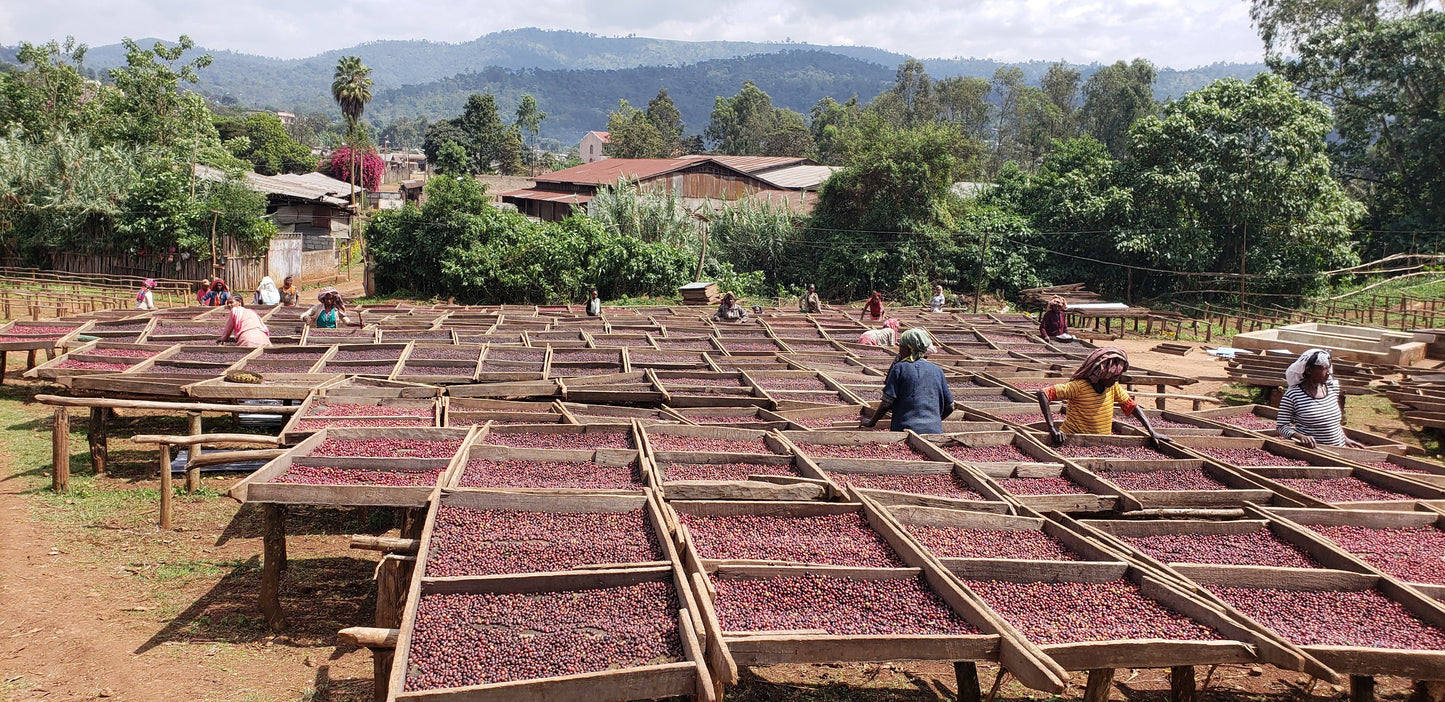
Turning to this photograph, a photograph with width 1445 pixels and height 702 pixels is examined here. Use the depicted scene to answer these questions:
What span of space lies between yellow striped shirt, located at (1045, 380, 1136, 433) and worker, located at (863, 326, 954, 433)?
0.89 metres

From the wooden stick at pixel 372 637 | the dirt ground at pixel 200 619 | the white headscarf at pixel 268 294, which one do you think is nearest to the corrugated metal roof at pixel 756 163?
the white headscarf at pixel 268 294

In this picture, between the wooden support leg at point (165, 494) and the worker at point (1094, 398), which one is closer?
the worker at point (1094, 398)

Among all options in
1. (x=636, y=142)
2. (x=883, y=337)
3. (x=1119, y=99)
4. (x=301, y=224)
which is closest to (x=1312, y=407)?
(x=883, y=337)

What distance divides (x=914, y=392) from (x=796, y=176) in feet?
122

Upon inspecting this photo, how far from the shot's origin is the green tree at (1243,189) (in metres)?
26.9

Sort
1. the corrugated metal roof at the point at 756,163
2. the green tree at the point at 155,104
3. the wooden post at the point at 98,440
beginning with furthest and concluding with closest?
the corrugated metal roof at the point at 756,163, the green tree at the point at 155,104, the wooden post at the point at 98,440

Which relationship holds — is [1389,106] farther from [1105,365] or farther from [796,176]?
[1105,365]

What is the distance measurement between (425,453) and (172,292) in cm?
2212

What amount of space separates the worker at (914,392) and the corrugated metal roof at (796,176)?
32.8 metres

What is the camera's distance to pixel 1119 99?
52.0 metres

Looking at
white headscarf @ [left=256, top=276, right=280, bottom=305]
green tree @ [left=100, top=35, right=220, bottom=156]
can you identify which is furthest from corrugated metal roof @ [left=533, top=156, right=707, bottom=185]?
white headscarf @ [left=256, top=276, right=280, bottom=305]

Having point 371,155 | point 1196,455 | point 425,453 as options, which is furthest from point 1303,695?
point 371,155

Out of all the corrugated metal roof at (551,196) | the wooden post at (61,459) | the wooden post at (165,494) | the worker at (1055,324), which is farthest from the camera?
the corrugated metal roof at (551,196)

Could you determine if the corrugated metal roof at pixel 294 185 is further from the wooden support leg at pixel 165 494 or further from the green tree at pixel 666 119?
the green tree at pixel 666 119
